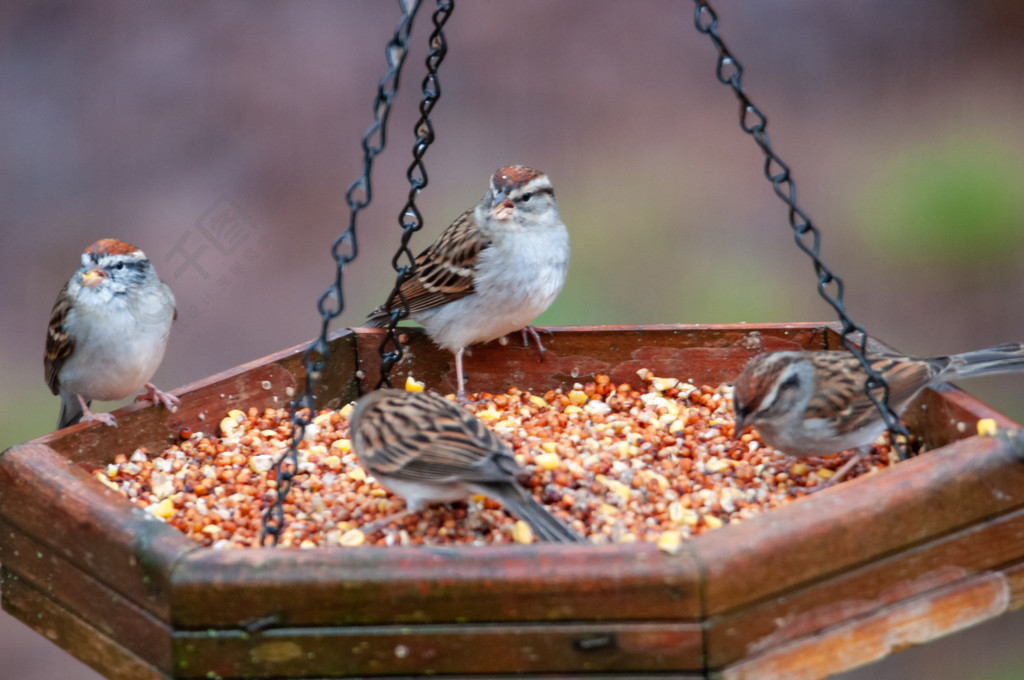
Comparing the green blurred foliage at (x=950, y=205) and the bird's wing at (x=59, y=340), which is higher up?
the bird's wing at (x=59, y=340)

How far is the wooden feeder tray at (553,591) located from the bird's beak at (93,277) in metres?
1.04

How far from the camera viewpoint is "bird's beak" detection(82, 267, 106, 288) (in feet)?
12.5

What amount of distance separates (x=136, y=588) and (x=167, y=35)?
449 cm

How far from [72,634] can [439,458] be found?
92cm

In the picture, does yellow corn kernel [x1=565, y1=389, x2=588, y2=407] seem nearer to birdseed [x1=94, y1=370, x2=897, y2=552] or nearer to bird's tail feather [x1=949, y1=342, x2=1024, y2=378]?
birdseed [x1=94, y1=370, x2=897, y2=552]

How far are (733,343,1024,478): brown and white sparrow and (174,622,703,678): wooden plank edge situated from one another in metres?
0.96

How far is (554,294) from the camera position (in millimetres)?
4320

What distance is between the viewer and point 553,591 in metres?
2.32

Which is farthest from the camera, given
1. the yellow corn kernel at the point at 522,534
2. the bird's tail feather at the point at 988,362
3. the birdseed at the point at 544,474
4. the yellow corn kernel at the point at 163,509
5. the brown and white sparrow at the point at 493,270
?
the brown and white sparrow at the point at 493,270

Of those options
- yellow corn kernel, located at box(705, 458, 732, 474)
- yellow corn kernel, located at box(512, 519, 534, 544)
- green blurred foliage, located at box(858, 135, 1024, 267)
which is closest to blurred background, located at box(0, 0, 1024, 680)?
green blurred foliage, located at box(858, 135, 1024, 267)

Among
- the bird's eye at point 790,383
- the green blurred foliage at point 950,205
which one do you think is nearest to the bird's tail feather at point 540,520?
the bird's eye at point 790,383

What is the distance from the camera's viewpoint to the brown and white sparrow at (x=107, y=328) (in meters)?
3.85

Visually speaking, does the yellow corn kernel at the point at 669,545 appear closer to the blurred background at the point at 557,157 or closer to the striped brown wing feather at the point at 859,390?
the striped brown wing feather at the point at 859,390

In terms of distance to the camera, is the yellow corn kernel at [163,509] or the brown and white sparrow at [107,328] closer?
the yellow corn kernel at [163,509]
